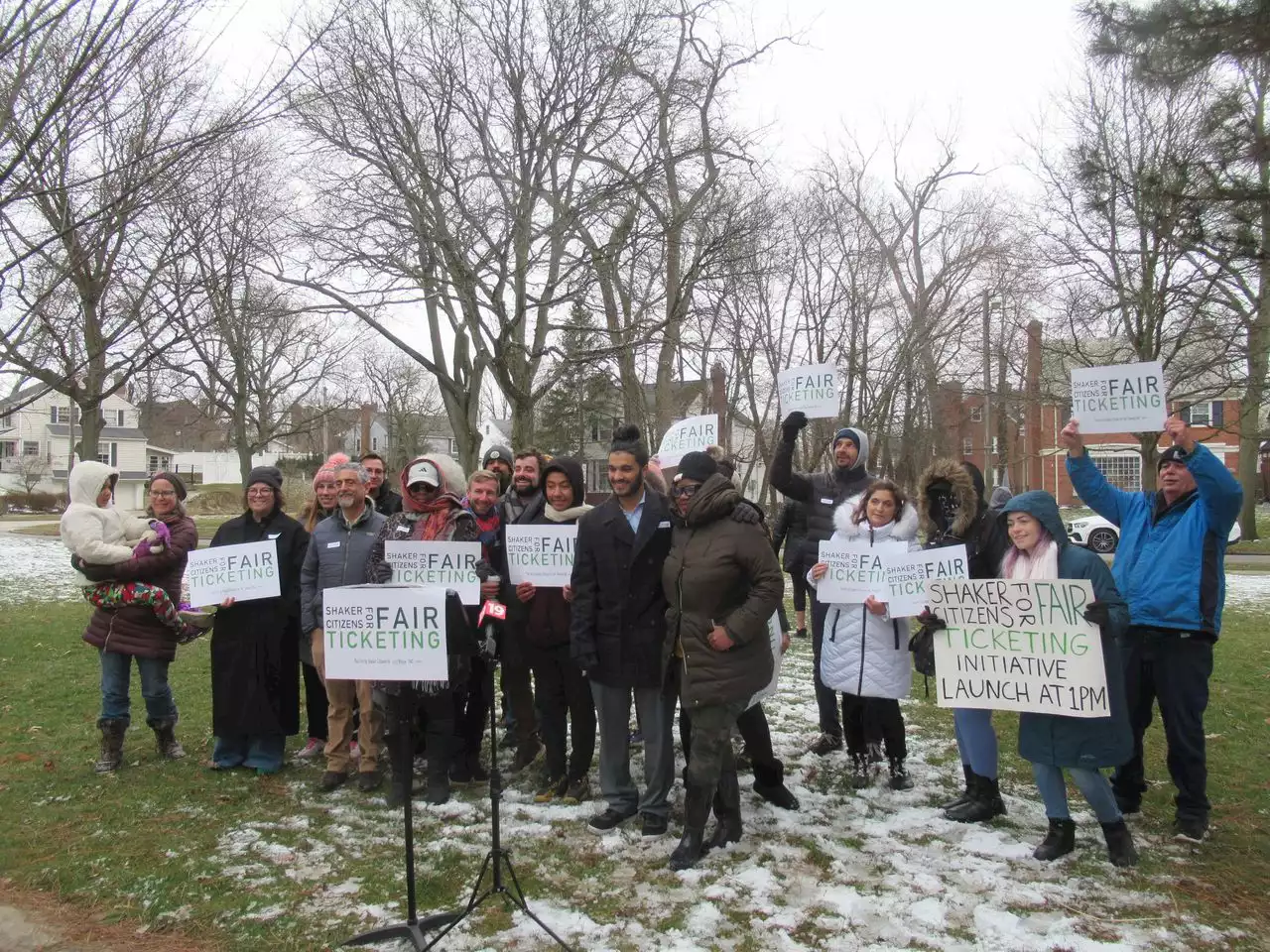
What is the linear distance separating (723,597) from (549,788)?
203 cm

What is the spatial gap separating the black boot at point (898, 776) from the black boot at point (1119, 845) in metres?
1.34

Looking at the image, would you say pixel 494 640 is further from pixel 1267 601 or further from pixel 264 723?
pixel 1267 601

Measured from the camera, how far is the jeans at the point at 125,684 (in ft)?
20.0

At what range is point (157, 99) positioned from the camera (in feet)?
18.2

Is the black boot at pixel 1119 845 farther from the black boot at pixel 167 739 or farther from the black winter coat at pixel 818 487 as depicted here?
the black boot at pixel 167 739

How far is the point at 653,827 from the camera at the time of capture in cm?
Result: 488

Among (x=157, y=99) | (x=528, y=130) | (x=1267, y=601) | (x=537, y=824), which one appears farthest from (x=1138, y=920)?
(x=1267, y=601)

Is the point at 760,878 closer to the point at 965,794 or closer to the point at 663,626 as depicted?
the point at 663,626

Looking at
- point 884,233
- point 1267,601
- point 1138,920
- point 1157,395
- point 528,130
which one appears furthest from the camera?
point 884,233

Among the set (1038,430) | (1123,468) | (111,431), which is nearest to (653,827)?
(1038,430)

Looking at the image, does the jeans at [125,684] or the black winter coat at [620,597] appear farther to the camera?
the jeans at [125,684]

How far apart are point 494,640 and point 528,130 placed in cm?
831

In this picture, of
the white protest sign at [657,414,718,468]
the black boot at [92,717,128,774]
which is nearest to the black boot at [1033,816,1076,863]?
the white protest sign at [657,414,718,468]

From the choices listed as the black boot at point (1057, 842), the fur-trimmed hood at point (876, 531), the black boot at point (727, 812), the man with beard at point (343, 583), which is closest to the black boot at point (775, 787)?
the black boot at point (727, 812)
